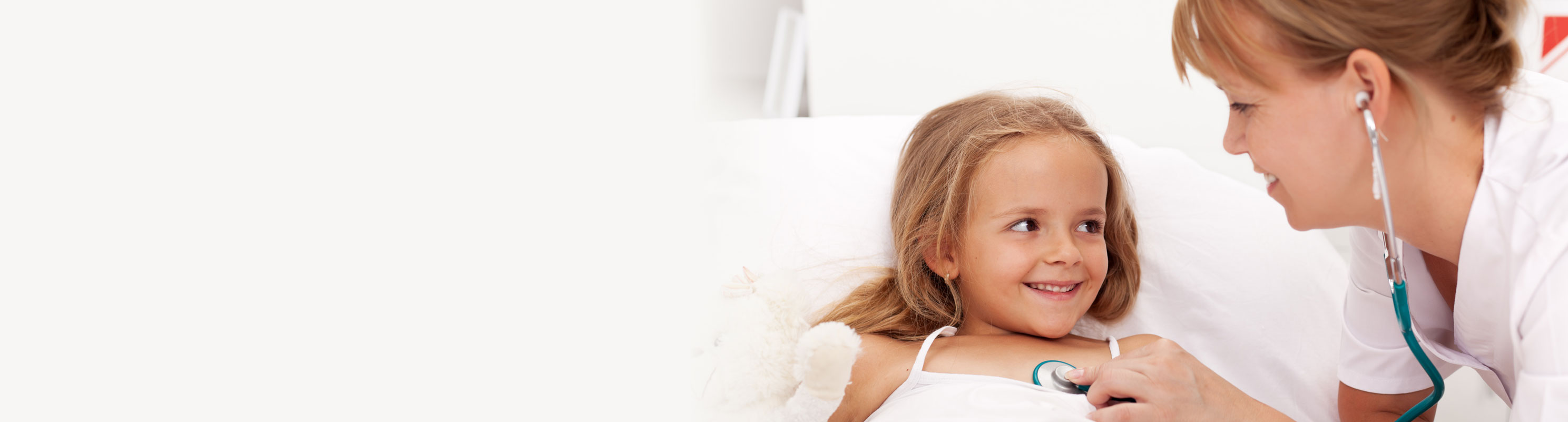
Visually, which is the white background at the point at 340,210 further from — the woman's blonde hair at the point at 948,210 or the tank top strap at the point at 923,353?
the woman's blonde hair at the point at 948,210

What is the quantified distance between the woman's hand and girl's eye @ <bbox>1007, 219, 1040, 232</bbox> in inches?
7.5

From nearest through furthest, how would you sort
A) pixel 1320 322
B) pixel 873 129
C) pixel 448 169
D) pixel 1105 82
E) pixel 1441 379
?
1. pixel 448 169
2. pixel 1441 379
3. pixel 1320 322
4. pixel 873 129
5. pixel 1105 82

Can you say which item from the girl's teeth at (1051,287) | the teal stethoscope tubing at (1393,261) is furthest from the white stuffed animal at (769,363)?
the teal stethoscope tubing at (1393,261)

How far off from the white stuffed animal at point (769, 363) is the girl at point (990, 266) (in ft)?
0.53

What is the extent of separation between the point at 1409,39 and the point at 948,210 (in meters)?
0.52

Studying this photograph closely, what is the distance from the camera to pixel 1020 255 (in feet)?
3.43

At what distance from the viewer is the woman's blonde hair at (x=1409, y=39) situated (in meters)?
0.68

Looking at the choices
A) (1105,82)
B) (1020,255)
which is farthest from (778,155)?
(1105,82)

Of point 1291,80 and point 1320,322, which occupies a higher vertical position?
point 1291,80

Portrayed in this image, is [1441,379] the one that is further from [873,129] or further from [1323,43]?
[873,129]

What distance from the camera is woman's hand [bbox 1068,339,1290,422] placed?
2.80 feet

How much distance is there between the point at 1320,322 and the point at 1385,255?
477 mm

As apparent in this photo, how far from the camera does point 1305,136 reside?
28.8 inches

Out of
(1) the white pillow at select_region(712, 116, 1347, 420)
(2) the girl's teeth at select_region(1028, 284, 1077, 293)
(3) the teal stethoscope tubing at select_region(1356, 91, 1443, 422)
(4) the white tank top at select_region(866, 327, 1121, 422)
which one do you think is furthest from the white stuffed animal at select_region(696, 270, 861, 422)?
(3) the teal stethoscope tubing at select_region(1356, 91, 1443, 422)
